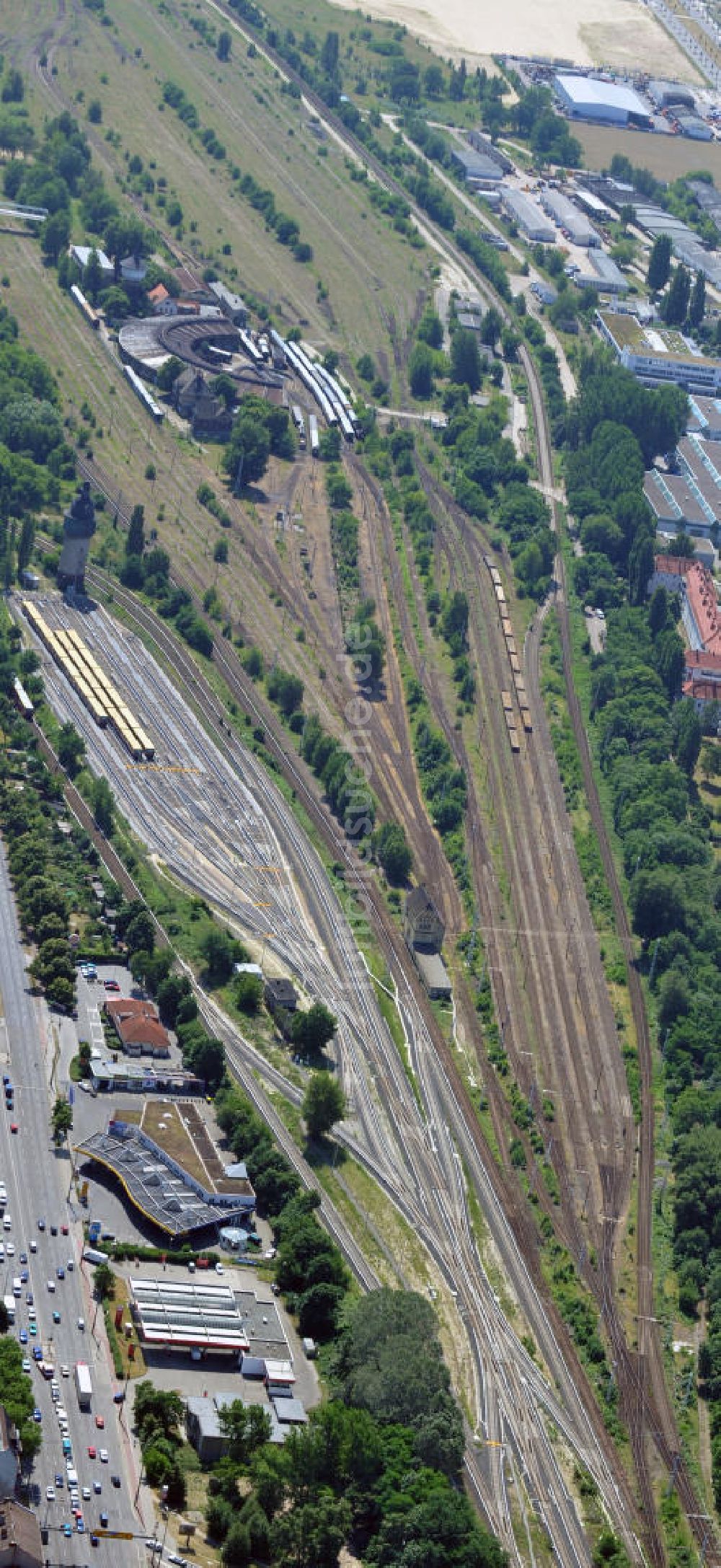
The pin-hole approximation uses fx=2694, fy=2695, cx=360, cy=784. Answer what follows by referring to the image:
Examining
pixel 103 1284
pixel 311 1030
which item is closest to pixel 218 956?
pixel 311 1030

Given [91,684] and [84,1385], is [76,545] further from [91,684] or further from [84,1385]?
[84,1385]

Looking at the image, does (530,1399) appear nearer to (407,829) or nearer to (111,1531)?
(111,1531)

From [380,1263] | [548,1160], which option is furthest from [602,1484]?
[548,1160]

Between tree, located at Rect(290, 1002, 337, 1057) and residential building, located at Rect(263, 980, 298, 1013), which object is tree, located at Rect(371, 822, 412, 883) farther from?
tree, located at Rect(290, 1002, 337, 1057)

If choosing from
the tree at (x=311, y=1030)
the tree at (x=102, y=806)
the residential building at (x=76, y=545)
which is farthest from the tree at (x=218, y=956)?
the residential building at (x=76, y=545)

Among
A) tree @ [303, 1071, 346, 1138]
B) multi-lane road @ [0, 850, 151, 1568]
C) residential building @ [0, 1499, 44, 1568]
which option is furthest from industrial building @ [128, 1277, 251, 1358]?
residential building @ [0, 1499, 44, 1568]

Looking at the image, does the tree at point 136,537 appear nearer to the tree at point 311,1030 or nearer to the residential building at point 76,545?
the residential building at point 76,545
